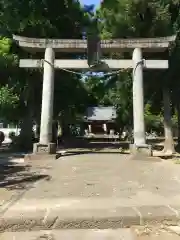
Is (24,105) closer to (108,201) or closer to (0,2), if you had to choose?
(0,2)

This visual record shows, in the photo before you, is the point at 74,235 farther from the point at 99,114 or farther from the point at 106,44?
the point at 99,114

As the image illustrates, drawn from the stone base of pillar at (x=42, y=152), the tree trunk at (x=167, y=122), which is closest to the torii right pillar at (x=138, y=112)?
the stone base of pillar at (x=42, y=152)

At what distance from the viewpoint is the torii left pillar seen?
13516mm

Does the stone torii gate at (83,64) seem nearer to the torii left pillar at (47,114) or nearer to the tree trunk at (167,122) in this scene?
the torii left pillar at (47,114)

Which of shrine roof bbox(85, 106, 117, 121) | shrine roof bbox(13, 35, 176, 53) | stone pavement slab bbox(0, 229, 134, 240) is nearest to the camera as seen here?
stone pavement slab bbox(0, 229, 134, 240)

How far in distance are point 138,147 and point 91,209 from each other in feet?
26.6

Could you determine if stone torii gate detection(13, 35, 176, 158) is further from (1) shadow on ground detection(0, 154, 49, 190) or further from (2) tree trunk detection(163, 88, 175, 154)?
(2) tree trunk detection(163, 88, 175, 154)

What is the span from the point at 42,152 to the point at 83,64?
4162 mm

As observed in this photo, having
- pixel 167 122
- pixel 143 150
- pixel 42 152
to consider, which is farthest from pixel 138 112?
pixel 167 122

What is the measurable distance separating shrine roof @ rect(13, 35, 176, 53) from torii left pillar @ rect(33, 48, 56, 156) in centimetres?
39

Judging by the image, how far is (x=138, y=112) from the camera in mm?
13711

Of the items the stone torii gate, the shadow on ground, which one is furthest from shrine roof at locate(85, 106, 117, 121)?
the shadow on ground

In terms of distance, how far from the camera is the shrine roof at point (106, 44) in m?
14.0

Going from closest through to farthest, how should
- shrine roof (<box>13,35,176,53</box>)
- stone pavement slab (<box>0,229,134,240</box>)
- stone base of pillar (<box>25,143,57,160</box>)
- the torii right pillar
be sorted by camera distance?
1. stone pavement slab (<box>0,229,134,240</box>)
2. stone base of pillar (<box>25,143,57,160</box>)
3. the torii right pillar
4. shrine roof (<box>13,35,176,53</box>)
